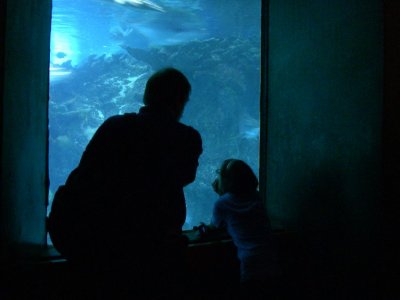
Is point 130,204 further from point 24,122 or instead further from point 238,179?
point 238,179

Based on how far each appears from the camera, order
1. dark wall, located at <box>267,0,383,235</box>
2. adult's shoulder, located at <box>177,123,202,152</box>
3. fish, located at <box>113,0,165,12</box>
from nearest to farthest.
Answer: adult's shoulder, located at <box>177,123,202,152</box>, dark wall, located at <box>267,0,383,235</box>, fish, located at <box>113,0,165,12</box>

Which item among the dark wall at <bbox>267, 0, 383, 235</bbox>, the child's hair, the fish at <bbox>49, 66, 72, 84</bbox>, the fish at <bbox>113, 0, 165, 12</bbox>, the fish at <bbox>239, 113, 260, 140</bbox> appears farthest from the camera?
the fish at <bbox>49, 66, 72, 84</bbox>

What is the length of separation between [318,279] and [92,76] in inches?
1177

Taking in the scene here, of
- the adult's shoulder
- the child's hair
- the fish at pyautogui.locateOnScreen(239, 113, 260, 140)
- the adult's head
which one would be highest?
the fish at pyautogui.locateOnScreen(239, 113, 260, 140)

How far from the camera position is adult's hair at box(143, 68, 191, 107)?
1252 mm

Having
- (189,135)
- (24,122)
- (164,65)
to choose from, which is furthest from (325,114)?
(164,65)

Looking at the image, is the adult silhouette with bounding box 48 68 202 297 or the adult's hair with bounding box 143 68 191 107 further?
the adult's hair with bounding box 143 68 191 107

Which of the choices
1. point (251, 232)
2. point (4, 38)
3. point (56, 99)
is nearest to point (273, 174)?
point (251, 232)

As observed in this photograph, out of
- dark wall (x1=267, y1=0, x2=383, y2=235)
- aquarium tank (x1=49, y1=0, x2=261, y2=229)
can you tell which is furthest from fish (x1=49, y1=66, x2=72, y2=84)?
dark wall (x1=267, y1=0, x2=383, y2=235)

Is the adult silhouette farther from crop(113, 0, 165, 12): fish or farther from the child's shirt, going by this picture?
crop(113, 0, 165, 12): fish

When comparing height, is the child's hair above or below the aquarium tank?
below

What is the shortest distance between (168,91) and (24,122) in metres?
0.78

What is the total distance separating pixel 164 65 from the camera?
55.5 ft

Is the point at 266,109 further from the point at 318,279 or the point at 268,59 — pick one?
the point at 318,279
